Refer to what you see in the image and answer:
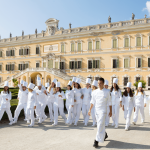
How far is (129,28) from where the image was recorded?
1030 inches

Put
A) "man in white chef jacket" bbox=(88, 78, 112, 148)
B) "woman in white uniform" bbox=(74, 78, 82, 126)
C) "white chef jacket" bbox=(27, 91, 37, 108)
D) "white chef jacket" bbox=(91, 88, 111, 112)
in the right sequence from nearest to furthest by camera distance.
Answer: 1. "man in white chef jacket" bbox=(88, 78, 112, 148)
2. "white chef jacket" bbox=(91, 88, 111, 112)
3. "white chef jacket" bbox=(27, 91, 37, 108)
4. "woman in white uniform" bbox=(74, 78, 82, 126)

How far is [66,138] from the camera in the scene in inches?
222

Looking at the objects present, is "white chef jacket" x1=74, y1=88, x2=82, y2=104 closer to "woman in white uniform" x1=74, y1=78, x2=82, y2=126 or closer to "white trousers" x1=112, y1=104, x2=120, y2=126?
"woman in white uniform" x1=74, y1=78, x2=82, y2=126

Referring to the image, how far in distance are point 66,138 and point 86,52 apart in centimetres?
2442

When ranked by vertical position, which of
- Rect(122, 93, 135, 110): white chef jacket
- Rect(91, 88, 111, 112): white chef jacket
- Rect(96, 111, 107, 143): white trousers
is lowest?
Rect(96, 111, 107, 143): white trousers

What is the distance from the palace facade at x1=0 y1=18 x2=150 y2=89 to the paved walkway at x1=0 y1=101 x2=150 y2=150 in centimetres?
1977

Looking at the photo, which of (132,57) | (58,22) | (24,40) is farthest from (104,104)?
(24,40)

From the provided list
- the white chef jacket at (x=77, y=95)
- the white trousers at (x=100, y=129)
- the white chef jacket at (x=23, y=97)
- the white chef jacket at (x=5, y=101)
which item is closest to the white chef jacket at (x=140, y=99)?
the white chef jacket at (x=77, y=95)

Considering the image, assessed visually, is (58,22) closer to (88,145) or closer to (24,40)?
(24,40)

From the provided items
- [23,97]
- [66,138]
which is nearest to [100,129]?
[66,138]

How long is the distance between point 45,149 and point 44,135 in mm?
1353

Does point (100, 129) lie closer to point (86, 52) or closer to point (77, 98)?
point (77, 98)

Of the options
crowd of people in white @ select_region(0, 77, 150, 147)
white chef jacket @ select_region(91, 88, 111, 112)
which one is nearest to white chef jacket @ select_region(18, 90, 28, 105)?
crowd of people in white @ select_region(0, 77, 150, 147)

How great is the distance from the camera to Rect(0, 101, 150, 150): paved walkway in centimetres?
490
